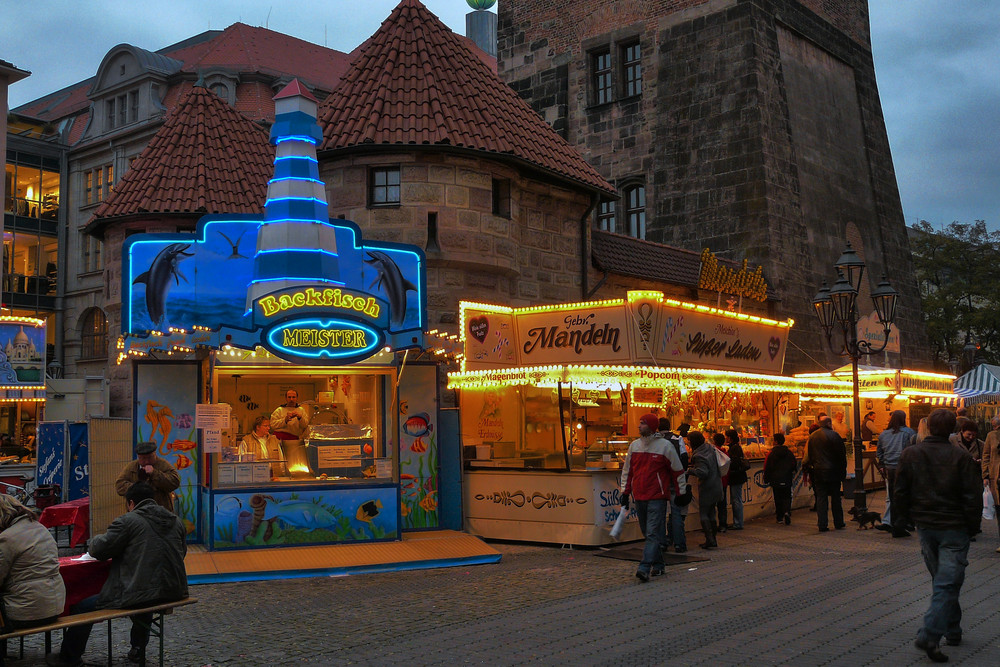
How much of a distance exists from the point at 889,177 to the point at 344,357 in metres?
26.4

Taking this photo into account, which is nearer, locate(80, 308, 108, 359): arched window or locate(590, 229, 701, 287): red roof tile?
locate(590, 229, 701, 287): red roof tile

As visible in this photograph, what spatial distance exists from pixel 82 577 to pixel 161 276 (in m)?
6.40

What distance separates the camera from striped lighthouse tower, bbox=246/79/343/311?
1414cm

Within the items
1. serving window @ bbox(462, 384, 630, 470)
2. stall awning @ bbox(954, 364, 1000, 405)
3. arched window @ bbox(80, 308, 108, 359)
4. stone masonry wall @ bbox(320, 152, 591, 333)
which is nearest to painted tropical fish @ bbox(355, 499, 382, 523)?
serving window @ bbox(462, 384, 630, 470)

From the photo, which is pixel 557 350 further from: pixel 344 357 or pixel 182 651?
pixel 182 651

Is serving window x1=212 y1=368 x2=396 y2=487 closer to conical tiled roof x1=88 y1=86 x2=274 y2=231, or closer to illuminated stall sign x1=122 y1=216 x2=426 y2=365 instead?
illuminated stall sign x1=122 y1=216 x2=426 y2=365

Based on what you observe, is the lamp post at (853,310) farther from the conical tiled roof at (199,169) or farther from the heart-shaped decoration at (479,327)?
the conical tiled roof at (199,169)

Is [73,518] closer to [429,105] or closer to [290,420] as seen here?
[290,420]

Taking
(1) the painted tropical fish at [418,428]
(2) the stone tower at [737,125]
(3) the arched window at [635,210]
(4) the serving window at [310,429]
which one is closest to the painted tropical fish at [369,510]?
(4) the serving window at [310,429]

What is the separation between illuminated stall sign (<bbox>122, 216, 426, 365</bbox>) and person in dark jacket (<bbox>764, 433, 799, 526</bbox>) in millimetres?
6988

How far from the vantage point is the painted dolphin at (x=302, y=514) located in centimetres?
1365

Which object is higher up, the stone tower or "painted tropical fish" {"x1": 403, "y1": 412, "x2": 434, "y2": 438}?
the stone tower

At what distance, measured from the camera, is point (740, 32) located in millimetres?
27938

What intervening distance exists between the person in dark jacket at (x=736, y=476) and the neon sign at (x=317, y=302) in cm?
674
